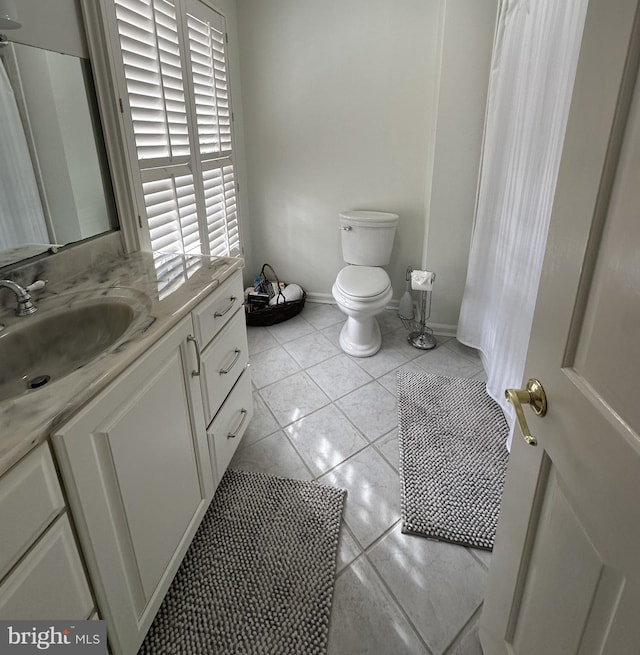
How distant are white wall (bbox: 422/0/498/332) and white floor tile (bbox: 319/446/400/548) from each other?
142cm

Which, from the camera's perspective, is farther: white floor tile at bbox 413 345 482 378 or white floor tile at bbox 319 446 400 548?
white floor tile at bbox 413 345 482 378

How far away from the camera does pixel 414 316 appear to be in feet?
10.5

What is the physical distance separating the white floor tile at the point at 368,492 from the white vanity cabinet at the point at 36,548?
986 millimetres

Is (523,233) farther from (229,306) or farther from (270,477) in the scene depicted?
(270,477)

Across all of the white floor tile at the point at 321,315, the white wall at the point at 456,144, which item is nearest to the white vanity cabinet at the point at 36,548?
the white floor tile at the point at 321,315

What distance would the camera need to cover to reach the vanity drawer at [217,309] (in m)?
1.35

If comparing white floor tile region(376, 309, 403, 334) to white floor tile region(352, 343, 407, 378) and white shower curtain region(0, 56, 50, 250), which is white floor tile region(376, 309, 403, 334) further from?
white shower curtain region(0, 56, 50, 250)

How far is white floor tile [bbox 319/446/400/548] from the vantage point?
159 centimetres

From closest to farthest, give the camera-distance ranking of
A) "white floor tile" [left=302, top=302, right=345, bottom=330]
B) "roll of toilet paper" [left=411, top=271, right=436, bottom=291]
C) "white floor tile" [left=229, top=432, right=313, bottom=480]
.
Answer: "white floor tile" [left=229, top=432, right=313, bottom=480]
"roll of toilet paper" [left=411, top=271, right=436, bottom=291]
"white floor tile" [left=302, top=302, right=345, bottom=330]

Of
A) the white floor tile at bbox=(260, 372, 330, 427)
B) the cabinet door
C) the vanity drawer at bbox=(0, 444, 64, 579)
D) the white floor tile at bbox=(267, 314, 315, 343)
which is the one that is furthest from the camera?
the white floor tile at bbox=(267, 314, 315, 343)

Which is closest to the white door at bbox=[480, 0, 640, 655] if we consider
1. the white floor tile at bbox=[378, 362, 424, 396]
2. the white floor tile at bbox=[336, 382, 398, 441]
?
the white floor tile at bbox=[336, 382, 398, 441]

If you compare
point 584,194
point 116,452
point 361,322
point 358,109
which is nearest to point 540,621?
point 584,194

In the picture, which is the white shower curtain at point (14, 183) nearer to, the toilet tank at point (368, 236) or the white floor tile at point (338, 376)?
the white floor tile at point (338, 376)

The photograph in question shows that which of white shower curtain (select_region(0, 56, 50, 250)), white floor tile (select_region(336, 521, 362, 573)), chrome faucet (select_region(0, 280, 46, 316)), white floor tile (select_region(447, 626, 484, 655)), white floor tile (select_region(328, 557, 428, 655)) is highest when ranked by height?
white shower curtain (select_region(0, 56, 50, 250))
